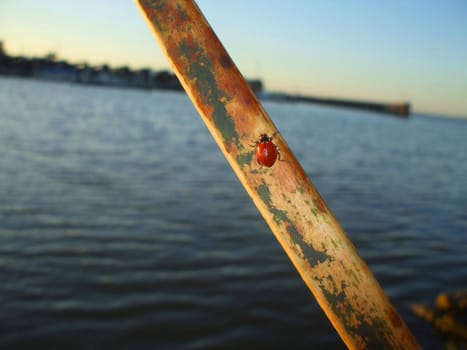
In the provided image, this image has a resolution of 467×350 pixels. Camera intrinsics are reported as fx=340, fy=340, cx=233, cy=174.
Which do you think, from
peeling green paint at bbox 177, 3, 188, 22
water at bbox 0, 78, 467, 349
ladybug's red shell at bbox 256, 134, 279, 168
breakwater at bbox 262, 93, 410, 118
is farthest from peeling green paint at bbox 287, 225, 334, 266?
breakwater at bbox 262, 93, 410, 118

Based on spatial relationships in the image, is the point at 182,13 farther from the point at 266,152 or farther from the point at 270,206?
the point at 270,206

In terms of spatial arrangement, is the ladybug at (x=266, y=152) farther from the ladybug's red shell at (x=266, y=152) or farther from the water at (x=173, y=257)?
the water at (x=173, y=257)

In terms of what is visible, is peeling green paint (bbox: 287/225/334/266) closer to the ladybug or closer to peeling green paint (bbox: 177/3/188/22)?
the ladybug

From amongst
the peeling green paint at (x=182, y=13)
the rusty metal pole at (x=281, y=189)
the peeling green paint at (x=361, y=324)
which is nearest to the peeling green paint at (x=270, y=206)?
the rusty metal pole at (x=281, y=189)

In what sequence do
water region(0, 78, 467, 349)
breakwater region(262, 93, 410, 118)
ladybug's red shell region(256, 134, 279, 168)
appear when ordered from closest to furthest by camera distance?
ladybug's red shell region(256, 134, 279, 168) < water region(0, 78, 467, 349) < breakwater region(262, 93, 410, 118)

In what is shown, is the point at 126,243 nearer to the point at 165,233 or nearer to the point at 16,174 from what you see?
the point at 165,233

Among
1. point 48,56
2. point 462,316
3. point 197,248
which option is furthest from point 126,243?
point 48,56

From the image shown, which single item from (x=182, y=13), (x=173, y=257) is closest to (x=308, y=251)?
(x=182, y=13)
